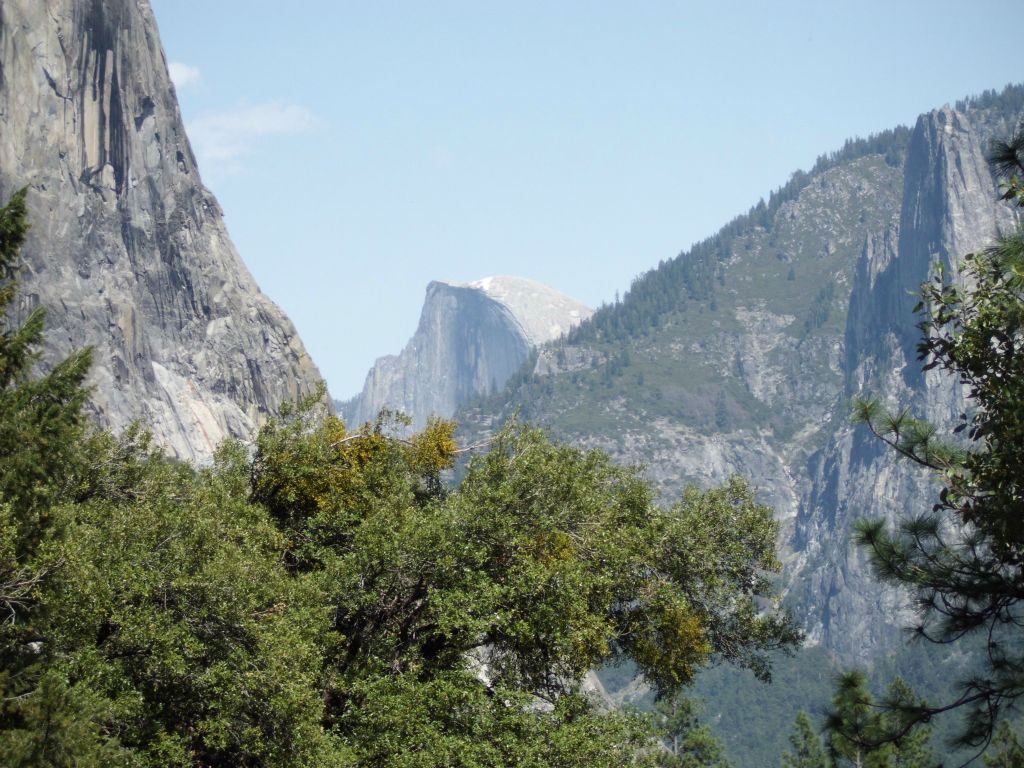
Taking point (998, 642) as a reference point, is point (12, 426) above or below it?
above

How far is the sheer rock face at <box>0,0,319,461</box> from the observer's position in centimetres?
14038

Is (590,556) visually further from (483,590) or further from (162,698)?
(162,698)

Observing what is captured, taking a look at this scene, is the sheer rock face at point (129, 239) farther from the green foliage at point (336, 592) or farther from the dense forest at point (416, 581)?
the dense forest at point (416, 581)

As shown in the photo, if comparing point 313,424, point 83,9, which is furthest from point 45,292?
point 313,424

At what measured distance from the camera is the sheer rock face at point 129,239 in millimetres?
140375

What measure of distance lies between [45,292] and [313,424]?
127 m

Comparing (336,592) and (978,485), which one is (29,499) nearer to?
(336,592)

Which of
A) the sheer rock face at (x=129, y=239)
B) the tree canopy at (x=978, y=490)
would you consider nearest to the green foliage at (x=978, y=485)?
the tree canopy at (x=978, y=490)

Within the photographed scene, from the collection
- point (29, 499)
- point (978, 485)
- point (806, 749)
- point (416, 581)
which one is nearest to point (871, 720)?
point (978, 485)

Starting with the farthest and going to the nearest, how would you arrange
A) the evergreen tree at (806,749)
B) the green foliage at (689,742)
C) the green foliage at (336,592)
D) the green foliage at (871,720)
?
the green foliage at (689,742), the evergreen tree at (806,749), the green foliage at (336,592), the green foliage at (871,720)

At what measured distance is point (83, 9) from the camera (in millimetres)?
149750

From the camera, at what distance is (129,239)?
547 feet

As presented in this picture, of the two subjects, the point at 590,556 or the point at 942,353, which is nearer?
the point at 942,353

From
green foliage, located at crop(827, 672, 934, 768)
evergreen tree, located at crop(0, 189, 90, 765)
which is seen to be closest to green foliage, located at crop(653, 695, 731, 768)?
evergreen tree, located at crop(0, 189, 90, 765)
